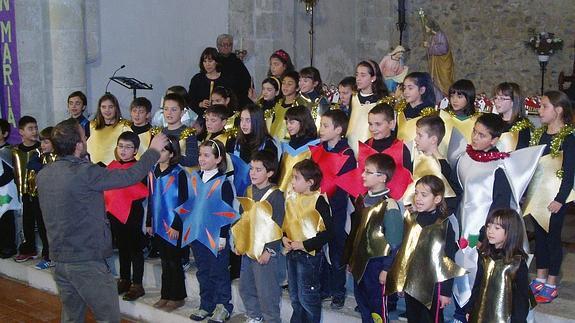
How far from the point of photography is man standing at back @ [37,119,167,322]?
451 centimetres

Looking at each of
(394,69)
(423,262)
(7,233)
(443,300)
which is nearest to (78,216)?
(423,262)

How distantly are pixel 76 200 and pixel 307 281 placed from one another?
4.74 feet

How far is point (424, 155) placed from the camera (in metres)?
4.90

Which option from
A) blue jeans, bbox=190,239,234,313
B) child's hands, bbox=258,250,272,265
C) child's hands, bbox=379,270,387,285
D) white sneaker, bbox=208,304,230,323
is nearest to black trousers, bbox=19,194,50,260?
blue jeans, bbox=190,239,234,313

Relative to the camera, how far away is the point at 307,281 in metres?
4.90

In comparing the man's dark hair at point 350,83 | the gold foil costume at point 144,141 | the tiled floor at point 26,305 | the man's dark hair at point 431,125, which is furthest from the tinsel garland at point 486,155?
the tiled floor at point 26,305

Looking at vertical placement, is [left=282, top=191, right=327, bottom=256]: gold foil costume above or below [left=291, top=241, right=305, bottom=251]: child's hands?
above

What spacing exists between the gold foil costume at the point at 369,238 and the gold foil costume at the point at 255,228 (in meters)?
0.53

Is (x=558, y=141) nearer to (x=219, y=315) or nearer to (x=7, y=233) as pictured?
(x=219, y=315)

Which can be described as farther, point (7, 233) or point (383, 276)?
point (7, 233)

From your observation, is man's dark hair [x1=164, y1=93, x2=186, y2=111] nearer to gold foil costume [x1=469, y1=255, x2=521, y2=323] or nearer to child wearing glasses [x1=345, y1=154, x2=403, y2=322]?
child wearing glasses [x1=345, y1=154, x2=403, y2=322]

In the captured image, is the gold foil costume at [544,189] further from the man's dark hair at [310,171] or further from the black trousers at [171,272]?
the black trousers at [171,272]

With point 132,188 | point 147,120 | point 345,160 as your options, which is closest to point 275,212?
point 345,160

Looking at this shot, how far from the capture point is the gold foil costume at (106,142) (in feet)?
21.8
